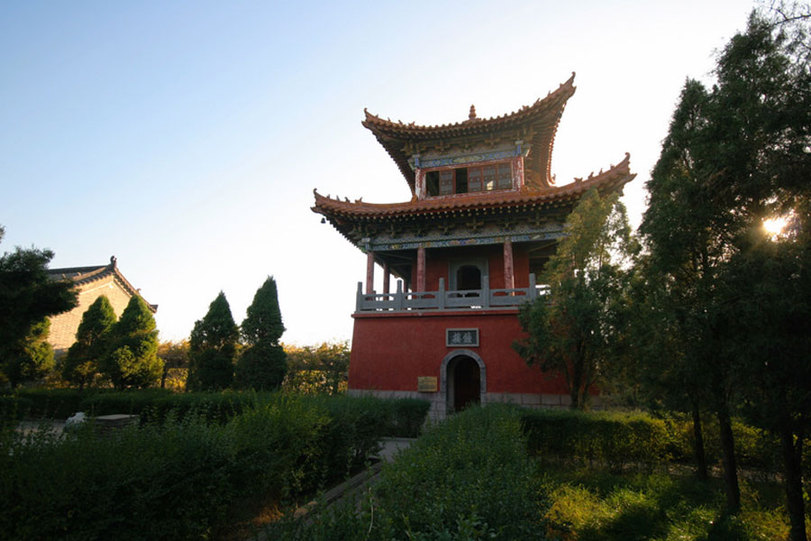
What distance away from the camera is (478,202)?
12.6 metres

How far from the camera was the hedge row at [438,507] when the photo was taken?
1.69 metres

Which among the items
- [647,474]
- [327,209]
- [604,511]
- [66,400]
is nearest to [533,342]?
[647,474]

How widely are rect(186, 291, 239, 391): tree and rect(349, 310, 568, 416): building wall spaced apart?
487 centimetres

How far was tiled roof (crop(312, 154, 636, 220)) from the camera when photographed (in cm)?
1162

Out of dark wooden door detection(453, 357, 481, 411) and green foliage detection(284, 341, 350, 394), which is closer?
dark wooden door detection(453, 357, 481, 411)

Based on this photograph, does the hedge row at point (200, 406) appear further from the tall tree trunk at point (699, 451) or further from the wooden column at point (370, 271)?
the tall tree trunk at point (699, 451)

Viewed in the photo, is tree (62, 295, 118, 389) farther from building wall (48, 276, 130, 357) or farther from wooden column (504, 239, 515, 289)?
wooden column (504, 239, 515, 289)

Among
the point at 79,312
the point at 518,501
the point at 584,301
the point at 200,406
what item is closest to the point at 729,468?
the point at 584,301

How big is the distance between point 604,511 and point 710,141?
4.62 meters

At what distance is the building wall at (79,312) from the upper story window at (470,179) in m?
18.3

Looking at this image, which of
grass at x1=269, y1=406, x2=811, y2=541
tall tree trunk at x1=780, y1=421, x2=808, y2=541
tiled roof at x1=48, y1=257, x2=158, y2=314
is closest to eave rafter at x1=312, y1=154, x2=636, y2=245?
grass at x1=269, y1=406, x2=811, y2=541

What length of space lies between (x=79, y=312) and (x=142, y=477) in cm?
2772

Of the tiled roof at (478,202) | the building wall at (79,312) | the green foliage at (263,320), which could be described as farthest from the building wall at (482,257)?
the building wall at (79,312)

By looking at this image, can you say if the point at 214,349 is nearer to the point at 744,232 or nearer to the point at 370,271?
the point at 370,271
